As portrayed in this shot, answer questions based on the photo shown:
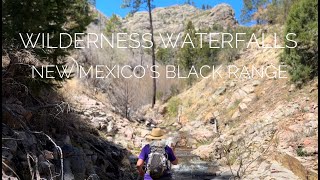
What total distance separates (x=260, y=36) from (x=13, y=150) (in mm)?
22248

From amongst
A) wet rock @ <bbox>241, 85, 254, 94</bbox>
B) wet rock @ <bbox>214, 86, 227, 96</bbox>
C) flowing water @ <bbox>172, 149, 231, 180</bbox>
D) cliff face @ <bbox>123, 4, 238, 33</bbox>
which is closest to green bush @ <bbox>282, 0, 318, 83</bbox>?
wet rock @ <bbox>241, 85, 254, 94</bbox>

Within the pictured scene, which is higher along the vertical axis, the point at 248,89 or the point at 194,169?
the point at 248,89

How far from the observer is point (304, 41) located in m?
13.9

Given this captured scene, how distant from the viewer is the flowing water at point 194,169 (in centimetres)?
1038

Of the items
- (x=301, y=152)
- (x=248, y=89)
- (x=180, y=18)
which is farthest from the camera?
(x=180, y=18)

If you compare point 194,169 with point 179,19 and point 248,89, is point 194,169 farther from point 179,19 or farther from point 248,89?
point 179,19

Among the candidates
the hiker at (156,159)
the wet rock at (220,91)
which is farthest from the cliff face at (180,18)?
the hiker at (156,159)

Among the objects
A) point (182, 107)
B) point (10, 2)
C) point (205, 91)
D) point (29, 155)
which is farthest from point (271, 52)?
point (29, 155)

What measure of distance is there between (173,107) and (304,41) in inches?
410

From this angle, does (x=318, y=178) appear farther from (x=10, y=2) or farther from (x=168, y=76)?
(x=168, y=76)

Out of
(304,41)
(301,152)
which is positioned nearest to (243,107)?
(304,41)

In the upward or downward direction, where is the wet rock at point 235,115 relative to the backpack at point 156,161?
downward

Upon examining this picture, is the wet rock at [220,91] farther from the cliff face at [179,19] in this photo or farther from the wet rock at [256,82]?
the cliff face at [179,19]

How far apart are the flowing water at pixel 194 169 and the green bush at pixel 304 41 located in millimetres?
4895
